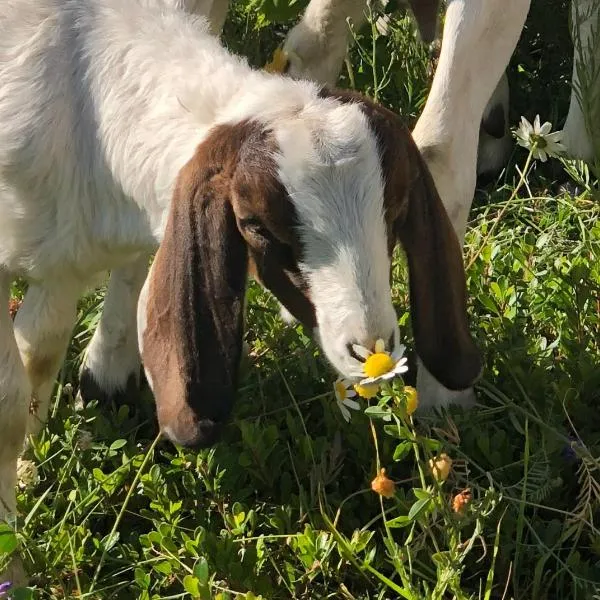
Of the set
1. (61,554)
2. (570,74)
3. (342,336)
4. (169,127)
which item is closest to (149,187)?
(169,127)

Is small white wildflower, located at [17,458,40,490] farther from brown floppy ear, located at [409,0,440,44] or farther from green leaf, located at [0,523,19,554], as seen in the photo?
brown floppy ear, located at [409,0,440,44]

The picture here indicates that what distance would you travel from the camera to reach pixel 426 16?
3.57 meters

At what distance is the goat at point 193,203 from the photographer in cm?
214

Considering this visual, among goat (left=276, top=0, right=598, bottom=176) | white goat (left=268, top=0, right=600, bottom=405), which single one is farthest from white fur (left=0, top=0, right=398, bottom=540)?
goat (left=276, top=0, right=598, bottom=176)

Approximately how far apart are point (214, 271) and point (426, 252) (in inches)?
18.0

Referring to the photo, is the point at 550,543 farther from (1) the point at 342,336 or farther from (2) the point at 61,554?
(2) the point at 61,554

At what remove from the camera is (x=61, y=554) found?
264 cm

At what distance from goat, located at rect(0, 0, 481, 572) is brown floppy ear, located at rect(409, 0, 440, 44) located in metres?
1.00

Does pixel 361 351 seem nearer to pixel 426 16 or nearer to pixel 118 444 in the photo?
pixel 118 444

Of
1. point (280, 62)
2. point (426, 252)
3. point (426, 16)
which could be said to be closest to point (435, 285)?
point (426, 252)

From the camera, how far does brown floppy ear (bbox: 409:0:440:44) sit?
3.54 metres

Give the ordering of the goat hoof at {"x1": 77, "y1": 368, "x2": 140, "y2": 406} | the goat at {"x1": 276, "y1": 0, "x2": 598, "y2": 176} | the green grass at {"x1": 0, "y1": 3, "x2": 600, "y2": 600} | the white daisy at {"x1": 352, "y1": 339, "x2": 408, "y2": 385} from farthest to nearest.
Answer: the goat at {"x1": 276, "y1": 0, "x2": 598, "y2": 176} < the goat hoof at {"x1": 77, "y1": 368, "x2": 140, "y2": 406} < the green grass at {"x1": 0, "y1": 3, "x2": 600, "y2": 600} < the white daisy at {"x1": 352, "y1": 339, "x2": 408, "y2": 385}

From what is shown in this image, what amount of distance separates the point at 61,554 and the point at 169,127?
0.96 m

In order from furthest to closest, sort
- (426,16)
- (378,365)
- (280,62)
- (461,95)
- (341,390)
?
(280,62) < (426,16) < (461,95) < (341,390) < (378,365)
